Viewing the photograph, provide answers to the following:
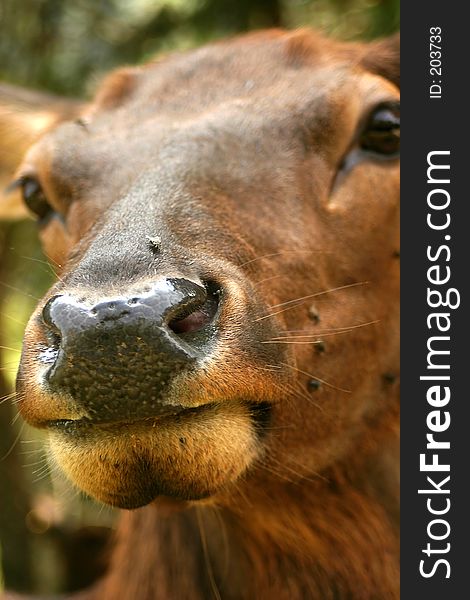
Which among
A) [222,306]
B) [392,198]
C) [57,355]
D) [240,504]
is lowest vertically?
[240,504]

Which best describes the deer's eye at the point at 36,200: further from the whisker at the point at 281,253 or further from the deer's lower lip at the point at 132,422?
the deer's lower lip at the point at 132,422

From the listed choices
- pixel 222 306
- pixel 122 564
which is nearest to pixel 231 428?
pixel 222 306

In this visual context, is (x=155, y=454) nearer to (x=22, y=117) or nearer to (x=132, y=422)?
(x=132, y=422)

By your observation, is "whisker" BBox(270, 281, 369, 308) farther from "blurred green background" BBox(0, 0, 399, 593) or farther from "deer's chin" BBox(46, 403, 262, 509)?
"blurred green background" BBox(0, 0, 399, 593)

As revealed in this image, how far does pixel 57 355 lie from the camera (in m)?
2.54

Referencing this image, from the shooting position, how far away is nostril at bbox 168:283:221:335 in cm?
248

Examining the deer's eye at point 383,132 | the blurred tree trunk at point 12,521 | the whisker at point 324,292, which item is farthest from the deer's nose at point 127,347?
the blurred tree trunk at point 12,521

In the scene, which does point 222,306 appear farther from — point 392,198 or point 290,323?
point 392,198

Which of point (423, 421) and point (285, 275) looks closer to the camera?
point (285, 275)

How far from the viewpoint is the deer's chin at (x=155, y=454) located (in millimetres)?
2594

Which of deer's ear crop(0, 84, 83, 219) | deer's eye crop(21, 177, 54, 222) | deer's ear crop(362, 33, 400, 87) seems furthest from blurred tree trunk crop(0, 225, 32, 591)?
deer's ear crop(362, 33, 400, 87)

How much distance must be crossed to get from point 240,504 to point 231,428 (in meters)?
0.94

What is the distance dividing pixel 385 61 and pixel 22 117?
95.4 inches

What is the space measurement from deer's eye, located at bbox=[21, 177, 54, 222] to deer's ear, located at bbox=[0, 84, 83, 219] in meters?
0.99
